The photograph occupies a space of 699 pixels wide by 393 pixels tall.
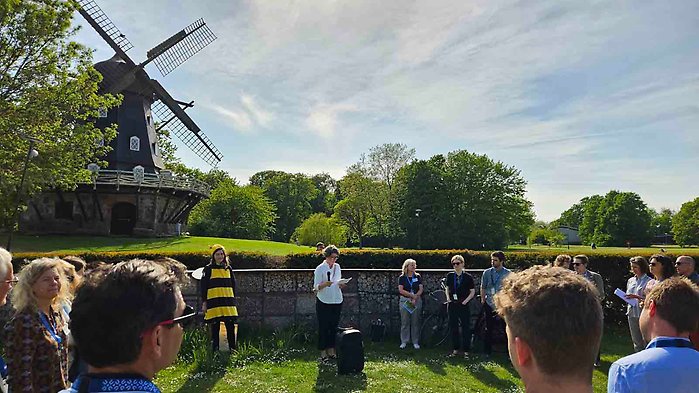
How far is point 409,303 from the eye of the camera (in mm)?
9133

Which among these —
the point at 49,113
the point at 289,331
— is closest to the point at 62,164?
the point at 49,113

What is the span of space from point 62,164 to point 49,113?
1903mm

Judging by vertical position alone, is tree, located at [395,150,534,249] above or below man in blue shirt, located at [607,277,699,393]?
above

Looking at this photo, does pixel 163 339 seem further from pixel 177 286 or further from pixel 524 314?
pixel 524 314

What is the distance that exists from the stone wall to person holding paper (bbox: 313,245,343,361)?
172 cm

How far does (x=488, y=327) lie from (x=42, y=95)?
48.9 feet

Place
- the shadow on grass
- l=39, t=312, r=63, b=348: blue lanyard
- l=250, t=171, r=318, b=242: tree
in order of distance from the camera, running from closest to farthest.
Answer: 1. l=39, t=312, r=63, b=348: blue lanyard
2. the shadow on grass
3. l=250, t=171, r=318, b=242: tree

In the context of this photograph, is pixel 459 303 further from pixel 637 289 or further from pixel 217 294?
pixel 217 294

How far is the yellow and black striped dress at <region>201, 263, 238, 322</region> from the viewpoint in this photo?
25.6ft

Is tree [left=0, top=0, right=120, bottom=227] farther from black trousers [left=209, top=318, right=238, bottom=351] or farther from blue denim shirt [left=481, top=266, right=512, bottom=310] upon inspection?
blue denim shirt [left=481, top=266, right=512, bottom=310]

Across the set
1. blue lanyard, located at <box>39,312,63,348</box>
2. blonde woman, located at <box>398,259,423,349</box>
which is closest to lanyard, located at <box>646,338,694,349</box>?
blue lanyard, located at <box>39,312,63,348</box>

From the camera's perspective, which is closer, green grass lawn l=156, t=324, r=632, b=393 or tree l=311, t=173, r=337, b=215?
green grass lawn l=156, t=324, r=632, b=393

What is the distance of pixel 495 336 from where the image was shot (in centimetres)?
877

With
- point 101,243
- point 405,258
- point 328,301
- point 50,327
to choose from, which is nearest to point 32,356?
point 50,327
